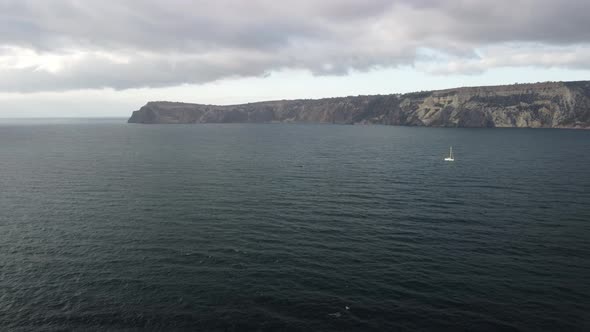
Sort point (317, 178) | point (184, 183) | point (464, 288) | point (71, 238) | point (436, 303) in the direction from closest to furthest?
point (436, 303) < point (464, 288) < point (71, 238) < point (184, 183) < point (317, 178)

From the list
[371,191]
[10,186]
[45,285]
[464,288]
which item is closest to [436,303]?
[464,288]

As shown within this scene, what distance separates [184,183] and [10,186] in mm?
39173

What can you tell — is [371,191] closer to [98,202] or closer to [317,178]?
[317,178]

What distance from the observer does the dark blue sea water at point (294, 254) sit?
3588 cm

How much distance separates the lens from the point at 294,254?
160 ft

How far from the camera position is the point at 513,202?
73.9m

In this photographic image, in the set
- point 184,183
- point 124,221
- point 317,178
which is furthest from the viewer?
point 317,178

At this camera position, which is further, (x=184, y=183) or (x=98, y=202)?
(x=184, y=183)

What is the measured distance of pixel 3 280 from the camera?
42125 millimetres

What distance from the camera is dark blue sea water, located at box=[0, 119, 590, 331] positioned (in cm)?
3588

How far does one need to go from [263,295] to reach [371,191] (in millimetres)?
49671

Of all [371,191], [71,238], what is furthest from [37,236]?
[371,191]

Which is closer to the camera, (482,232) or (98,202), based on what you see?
(482,232)

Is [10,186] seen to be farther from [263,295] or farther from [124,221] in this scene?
[263,295]
